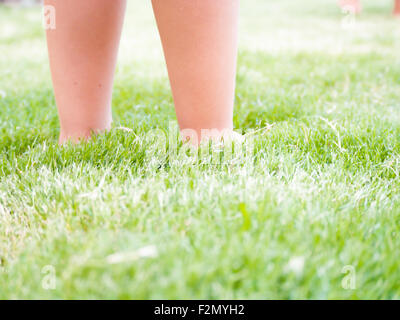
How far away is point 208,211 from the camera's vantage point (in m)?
0.71

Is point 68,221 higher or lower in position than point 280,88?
lower

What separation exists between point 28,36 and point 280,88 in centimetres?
277

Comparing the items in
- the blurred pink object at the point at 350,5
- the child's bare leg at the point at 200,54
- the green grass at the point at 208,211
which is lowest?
the green grass at the point at 208,211

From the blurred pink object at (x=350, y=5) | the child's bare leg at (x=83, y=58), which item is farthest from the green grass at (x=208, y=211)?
the blurred pink object at (x=350, y=5)

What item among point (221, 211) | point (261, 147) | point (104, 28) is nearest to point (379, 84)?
point (261, 147)

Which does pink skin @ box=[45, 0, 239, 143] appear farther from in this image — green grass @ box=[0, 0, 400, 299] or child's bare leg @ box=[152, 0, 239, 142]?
green grass @ box=[0, 0, 400, 299]

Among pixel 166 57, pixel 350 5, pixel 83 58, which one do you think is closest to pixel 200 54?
pixel 166 57

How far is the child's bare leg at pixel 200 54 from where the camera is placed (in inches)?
35.2

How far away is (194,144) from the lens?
1004 millimetres

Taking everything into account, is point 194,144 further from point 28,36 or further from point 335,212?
point 28,36

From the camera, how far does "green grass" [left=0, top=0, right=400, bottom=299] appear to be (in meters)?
0.55

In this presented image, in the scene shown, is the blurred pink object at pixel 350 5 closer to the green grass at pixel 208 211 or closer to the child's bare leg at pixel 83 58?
the green grass at pixel 208 211

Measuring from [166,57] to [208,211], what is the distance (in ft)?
1.39

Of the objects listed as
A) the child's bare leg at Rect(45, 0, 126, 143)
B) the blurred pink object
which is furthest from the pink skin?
the blurred pink object
